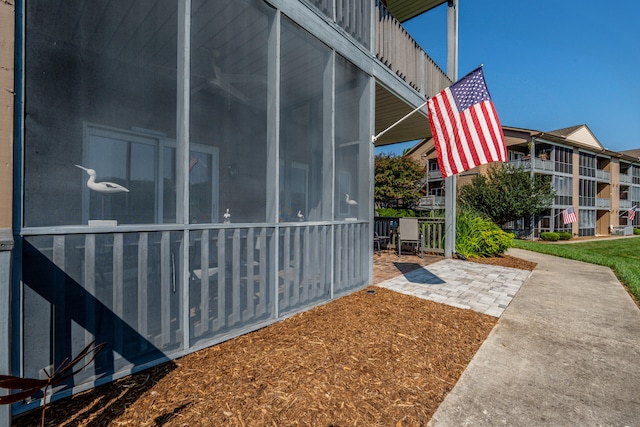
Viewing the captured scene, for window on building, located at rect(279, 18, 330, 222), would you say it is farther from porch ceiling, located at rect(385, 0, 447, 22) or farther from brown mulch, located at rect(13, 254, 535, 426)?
porch ceiling, located at rect(385, 0, 447, 22)

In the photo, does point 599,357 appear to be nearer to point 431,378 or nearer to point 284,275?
point 431,378

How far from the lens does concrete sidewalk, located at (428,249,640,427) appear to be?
2.02 metres

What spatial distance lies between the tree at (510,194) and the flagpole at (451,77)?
1218 centimetres

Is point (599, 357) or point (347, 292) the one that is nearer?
point (599, 357)

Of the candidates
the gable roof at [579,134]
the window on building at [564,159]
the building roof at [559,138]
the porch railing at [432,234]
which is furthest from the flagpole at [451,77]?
the gable roof at [579,134]

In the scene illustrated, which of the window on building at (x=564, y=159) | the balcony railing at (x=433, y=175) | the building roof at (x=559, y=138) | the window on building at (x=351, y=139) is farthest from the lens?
the balcony railing at (x=433, y=175)

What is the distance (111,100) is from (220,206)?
1.24 m

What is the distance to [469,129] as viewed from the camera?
4.34 metres

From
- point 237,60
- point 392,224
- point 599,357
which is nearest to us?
point 599,357

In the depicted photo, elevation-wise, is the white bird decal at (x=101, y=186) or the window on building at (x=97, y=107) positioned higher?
the window on building at (x=97, y=107)

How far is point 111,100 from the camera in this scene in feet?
7.52

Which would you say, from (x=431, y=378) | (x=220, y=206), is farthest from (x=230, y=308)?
(x=431, y=378)

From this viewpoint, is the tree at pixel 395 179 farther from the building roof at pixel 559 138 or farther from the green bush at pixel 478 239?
the green bush at pixel 478 239

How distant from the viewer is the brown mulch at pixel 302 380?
190 cm
